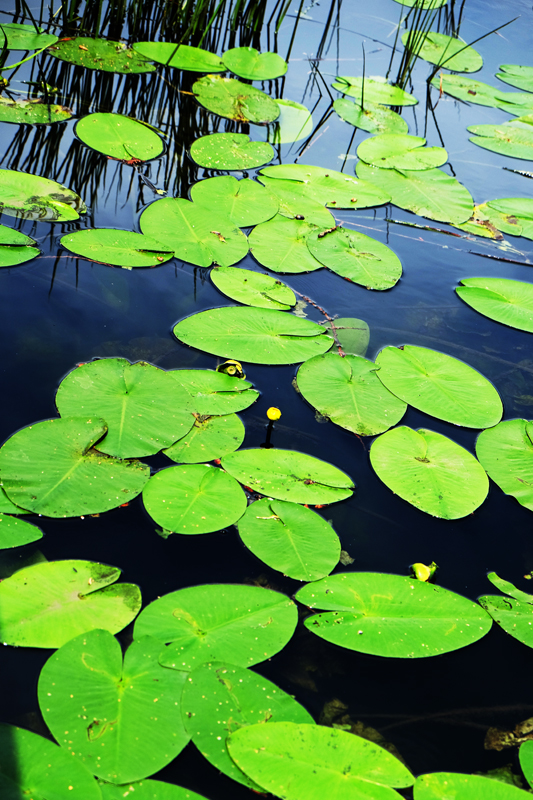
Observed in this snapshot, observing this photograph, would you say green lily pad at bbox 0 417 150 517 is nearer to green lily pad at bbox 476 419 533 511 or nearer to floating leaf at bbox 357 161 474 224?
green lily pad at bbox 476 419 533 511

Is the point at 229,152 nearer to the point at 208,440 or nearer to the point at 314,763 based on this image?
the point at 208,440

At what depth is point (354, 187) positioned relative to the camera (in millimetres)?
2859

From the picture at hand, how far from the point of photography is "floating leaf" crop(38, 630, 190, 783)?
1.01 metres

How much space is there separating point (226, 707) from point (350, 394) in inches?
41.3

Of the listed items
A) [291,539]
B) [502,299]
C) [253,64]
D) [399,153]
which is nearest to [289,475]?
[291,539]

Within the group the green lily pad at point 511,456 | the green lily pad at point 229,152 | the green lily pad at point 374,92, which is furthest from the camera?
the green lily pad at point 374,92

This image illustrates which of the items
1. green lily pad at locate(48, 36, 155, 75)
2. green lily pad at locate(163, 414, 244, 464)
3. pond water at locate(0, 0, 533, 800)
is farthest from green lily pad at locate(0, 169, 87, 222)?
green lily pad at locate(48, 36, 155, 75)

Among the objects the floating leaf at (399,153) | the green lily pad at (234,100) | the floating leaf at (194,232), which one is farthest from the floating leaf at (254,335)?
the green lily pad at (234,100)

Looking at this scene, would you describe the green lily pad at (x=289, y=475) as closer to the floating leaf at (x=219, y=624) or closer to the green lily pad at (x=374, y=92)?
the floating leaf at (x=219, y=624)

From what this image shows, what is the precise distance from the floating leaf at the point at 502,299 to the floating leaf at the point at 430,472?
80 cm

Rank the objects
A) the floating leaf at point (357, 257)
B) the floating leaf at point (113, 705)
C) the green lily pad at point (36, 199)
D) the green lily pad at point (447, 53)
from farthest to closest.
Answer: the green lily pad at point (447, 53) < the floating leaf at point (357, 257) < the green lily pad at point (36, 199) < the floating leaf at point (113, 705)

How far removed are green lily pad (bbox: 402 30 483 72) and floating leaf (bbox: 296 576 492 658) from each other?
429cm

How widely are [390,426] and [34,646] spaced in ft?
3.82

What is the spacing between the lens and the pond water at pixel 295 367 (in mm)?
1235
